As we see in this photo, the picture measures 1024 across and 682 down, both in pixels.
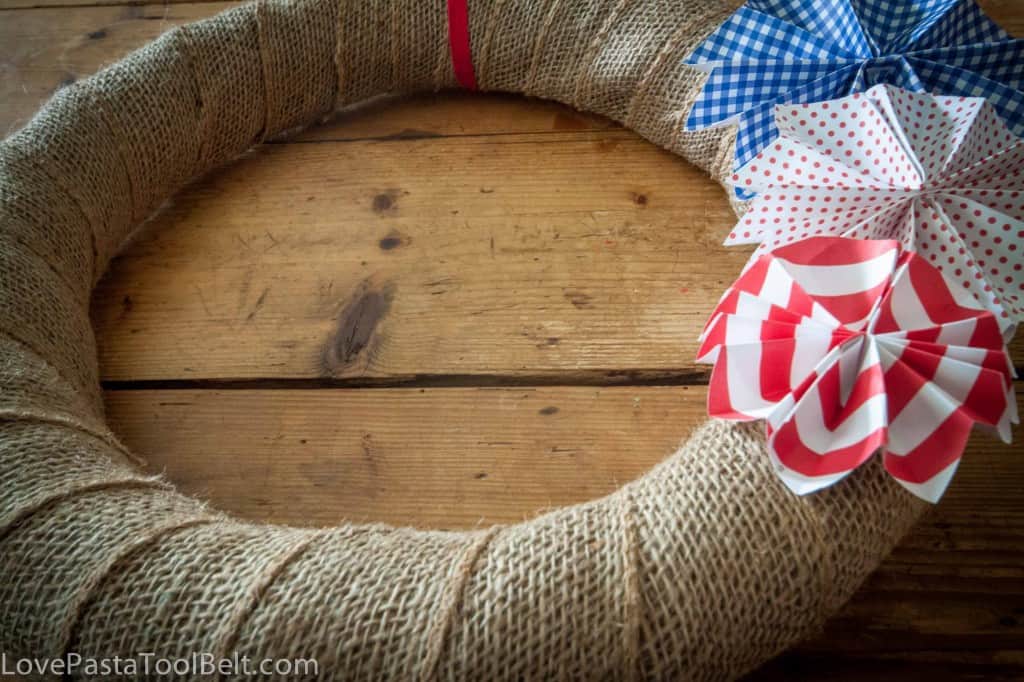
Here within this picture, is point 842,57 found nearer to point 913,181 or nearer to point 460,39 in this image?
point 913,181

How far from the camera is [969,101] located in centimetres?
54

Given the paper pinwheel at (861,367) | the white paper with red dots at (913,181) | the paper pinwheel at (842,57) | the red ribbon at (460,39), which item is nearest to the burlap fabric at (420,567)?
the paper pinwheel at (861,367)

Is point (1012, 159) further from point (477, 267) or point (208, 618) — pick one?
point (208, 618)

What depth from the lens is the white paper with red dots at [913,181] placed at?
542 mm

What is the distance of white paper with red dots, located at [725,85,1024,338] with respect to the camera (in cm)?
54

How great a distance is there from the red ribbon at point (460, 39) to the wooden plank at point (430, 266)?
72 mm

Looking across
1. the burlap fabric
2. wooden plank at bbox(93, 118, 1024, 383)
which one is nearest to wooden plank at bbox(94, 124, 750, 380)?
wooden plank at bbox(93, 118, 1024, 383)

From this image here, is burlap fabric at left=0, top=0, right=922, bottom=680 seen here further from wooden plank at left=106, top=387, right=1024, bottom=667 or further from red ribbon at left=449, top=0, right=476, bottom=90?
red ribbon at left=449, top=0, right=476, bottom=90

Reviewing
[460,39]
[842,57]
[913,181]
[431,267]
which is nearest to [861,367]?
[913,181]

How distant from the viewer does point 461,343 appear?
2.44 feet

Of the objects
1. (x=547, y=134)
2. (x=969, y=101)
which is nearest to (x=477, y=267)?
(x=547, y=134)

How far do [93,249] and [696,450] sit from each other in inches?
22.3

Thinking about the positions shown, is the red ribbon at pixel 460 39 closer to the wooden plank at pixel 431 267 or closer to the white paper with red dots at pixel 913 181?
the wooden plank at pixel 431 267

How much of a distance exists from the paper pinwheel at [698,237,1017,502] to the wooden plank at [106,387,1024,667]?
0.16 m
